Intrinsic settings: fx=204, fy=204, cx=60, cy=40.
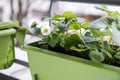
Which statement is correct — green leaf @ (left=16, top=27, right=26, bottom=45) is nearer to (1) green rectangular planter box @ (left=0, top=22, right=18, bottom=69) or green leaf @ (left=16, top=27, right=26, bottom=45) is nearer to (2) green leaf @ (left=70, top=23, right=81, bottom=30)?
(1) green rectangular planter box @ (left=0, top=22, right=18, bottom=69)

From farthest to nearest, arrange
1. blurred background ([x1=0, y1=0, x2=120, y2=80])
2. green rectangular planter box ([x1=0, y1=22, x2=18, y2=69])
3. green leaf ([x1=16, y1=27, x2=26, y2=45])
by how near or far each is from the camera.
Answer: blurred background ([x1=0, y1=0, x2=120, y2=80]), green rectangular planter box ([x1=0, y1=22, x2=18, y2=69]), green leaf ([x1=16, y1=27, x2=26, y2=45])

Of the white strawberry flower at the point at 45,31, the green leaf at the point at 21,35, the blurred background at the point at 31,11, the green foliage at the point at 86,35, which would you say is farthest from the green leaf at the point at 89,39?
the blurred background at the point at 31,11

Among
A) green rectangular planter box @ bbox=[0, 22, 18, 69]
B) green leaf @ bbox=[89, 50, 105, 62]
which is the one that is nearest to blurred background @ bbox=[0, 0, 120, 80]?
green rectangular planter box @ bbox=[0, 22, 18, 69]

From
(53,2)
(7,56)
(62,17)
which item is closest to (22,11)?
(53,2)

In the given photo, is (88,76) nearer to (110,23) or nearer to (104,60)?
(104,60)

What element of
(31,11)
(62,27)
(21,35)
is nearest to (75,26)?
(62,27)

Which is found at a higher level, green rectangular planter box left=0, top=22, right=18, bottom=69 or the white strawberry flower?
the white strawberry flower

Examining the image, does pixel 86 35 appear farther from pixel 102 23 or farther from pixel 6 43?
pixel 6 43
